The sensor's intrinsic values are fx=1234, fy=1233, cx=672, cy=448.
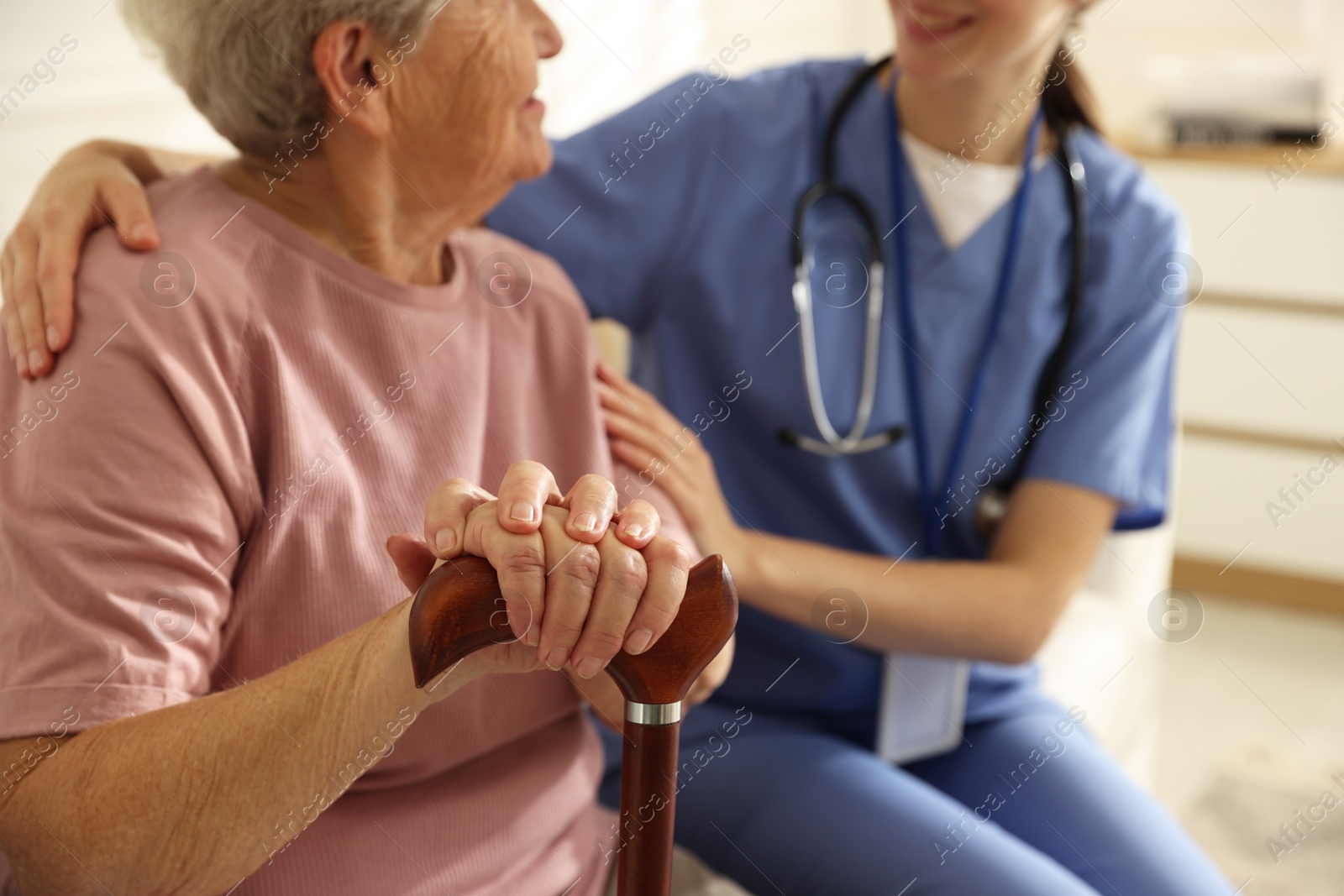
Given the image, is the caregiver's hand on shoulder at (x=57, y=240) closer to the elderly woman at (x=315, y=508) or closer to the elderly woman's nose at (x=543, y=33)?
the elderly woman at (x=315, y=508)

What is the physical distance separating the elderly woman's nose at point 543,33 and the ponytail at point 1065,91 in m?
0.70

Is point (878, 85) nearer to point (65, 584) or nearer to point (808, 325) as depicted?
point (808, 325)

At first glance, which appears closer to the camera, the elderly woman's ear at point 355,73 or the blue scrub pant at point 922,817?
the elderly woman's ear at point 355,73

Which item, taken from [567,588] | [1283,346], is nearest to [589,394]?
[567,588]

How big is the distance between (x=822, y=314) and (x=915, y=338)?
114mm

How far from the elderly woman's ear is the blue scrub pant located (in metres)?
0.70

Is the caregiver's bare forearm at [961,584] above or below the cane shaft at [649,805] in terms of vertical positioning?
below

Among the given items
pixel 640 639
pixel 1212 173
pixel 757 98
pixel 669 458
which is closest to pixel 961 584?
pixel 669 458

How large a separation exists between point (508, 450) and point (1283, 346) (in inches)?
102

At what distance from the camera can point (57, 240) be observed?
86 centimetres

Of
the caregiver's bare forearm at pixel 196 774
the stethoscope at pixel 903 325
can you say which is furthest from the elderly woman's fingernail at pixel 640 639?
the stethoscope at pixel 903 325

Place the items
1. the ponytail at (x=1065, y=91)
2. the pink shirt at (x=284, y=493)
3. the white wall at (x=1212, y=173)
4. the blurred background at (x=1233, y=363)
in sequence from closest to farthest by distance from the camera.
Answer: the pink shirt at (x=284, y=493) → the ponytail at (x=1065, y=91) → the blurred background at (x=1233, y=363) → the white wall at (x=1212, y=173)

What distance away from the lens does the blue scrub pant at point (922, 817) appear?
1.16 metres

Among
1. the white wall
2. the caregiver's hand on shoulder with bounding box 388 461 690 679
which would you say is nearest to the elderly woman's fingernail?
the caregiver's hand on shoulder with bounding box 388 461 690 679
